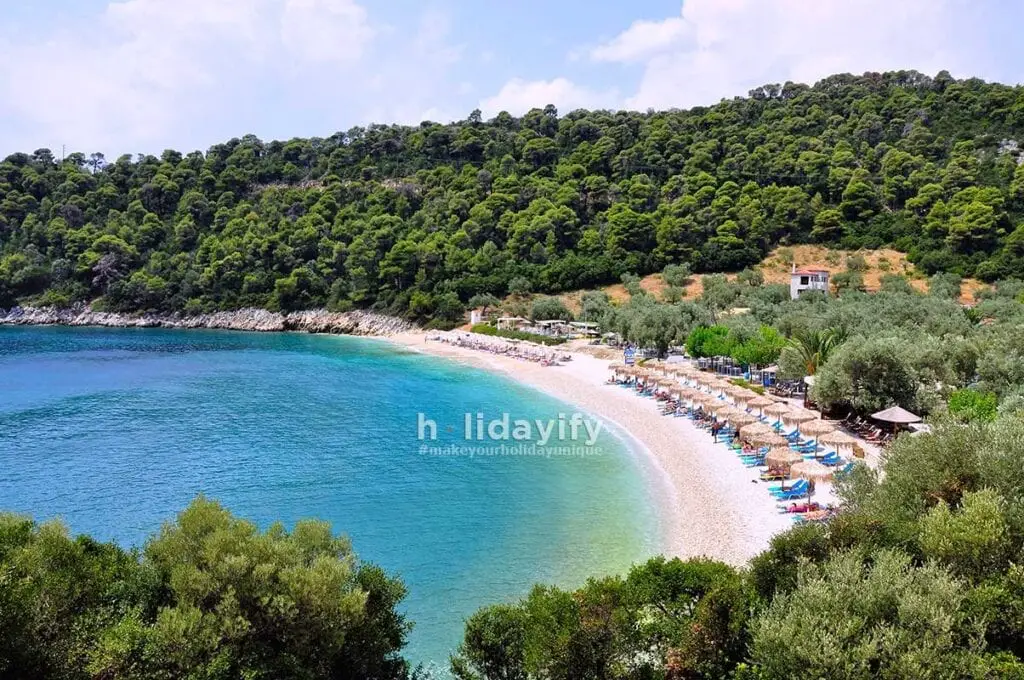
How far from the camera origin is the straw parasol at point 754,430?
93.2ft

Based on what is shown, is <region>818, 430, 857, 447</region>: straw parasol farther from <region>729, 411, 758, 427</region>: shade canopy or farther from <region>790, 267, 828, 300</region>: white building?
<region>790, 267, 828, 300</region>: white building

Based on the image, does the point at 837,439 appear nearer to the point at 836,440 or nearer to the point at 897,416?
the point at 836,440

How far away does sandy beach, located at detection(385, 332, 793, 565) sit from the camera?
20516 millimetres

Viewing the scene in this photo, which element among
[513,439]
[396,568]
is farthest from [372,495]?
[513,439]

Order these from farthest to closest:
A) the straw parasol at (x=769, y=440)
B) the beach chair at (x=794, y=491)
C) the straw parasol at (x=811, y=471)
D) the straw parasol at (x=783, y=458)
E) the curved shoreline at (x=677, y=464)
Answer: the straw parasol at (x=769, y=440), the straw parasol at (x=783, y=458), the beach chair at (x=794, y=491), the straw parasol at (x=811, y=471), the curved shoreline at (x=677, y=464)

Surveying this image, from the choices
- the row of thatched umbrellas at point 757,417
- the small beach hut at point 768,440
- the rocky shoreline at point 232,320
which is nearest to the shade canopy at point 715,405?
the row of thatched umbrellas at point 757,417

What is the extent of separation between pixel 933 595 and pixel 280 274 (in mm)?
98271

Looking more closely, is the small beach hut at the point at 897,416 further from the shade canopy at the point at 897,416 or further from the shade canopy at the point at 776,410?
the shade canopy at the point at 776,410

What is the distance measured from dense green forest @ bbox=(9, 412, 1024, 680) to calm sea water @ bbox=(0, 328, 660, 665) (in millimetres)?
4329

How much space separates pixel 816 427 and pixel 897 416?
3240 millimetres

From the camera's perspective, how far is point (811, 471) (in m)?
Answer: 23.0

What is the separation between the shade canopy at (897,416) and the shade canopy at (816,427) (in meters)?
1.95

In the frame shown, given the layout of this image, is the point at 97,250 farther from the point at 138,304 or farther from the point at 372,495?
the point at 372,495

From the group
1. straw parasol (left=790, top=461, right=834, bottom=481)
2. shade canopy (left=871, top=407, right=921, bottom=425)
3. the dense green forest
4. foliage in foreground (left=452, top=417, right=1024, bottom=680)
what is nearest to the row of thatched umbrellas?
straw parasol (left=790, top=461, right=834, bottom=481)
